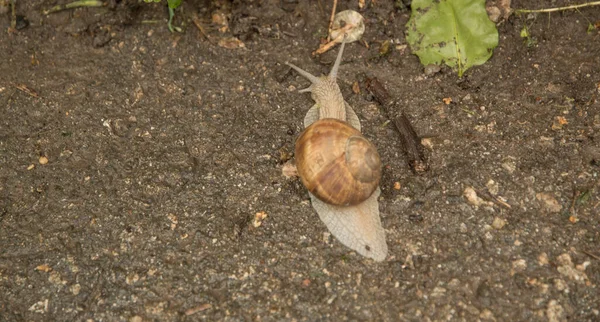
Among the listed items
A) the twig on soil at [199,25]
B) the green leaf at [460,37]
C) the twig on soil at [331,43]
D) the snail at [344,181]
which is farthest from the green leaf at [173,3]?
the green leaf at [460,37]

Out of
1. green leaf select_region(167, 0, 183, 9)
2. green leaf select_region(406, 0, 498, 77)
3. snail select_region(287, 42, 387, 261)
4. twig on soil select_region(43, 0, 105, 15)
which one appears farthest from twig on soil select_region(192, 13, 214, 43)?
green leaf select_region(406, 0, 498, 77)

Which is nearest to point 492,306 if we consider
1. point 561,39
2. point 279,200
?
point 279,200

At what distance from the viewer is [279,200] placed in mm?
3145

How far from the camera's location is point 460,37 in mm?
3504

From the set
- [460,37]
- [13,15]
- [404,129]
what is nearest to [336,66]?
[404,129]

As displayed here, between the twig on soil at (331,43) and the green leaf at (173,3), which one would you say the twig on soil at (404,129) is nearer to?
the twig on soil at (331,43)

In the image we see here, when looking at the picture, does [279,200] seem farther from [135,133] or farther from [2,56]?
[2,56]

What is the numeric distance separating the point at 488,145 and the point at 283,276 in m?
1.42

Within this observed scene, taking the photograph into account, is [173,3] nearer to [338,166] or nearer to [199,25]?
[199,25]

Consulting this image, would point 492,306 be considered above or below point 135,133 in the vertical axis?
below

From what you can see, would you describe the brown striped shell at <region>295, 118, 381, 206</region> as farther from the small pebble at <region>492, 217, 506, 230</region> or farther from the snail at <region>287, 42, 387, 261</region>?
the small pebble at <region>492, 217, 506, 230</region>

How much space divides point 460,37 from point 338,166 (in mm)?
1273

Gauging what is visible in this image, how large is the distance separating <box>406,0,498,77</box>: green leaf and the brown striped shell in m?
0.92

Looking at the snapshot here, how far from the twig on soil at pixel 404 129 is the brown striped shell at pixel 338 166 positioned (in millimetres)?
347
